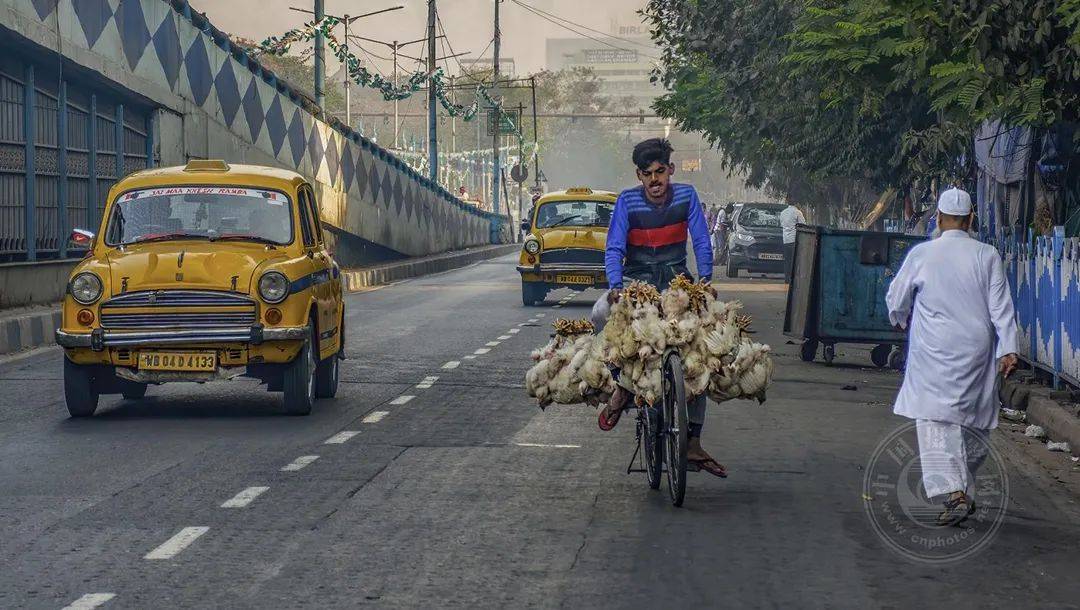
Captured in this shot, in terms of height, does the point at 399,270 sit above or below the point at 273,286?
below

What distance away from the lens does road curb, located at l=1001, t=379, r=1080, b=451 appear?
40.2 ft

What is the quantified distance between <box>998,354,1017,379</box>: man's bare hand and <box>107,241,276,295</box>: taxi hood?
6088 millimetres

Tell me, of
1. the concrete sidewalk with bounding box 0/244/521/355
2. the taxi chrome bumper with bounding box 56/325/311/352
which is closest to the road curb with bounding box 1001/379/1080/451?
the taxi chrome bumper with bounding box 56/325/311/352

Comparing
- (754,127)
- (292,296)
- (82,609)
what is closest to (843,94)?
(292,296)

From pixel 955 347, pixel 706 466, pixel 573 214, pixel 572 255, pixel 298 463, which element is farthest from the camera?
pixel 573 214

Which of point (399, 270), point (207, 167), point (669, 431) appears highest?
point (207, 167)

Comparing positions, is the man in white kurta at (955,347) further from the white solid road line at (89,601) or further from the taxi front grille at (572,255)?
the taxi front grille at (572,255)

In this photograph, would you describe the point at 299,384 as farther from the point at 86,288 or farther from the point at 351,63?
the point at 351,63

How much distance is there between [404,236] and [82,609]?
44.3 metres

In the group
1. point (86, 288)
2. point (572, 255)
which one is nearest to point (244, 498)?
point (86, 288)

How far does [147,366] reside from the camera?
12.6 metres

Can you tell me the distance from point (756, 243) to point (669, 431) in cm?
3377

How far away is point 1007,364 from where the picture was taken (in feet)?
27.1

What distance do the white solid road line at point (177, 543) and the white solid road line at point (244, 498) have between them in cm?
67
